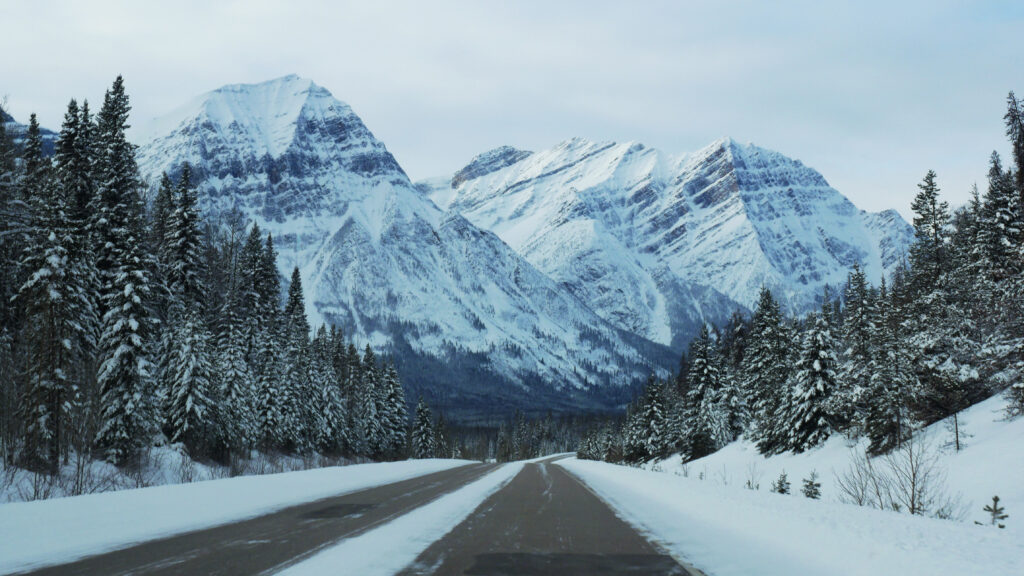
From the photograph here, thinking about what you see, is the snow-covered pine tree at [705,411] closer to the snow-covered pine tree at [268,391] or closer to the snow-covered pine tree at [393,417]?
the snow-covered pine tree at [393,417]

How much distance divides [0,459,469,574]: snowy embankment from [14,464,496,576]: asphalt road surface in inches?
19.1

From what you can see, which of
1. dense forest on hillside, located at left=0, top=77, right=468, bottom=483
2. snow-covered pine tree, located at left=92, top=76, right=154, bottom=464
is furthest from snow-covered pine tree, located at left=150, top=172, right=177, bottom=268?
snow-covered pine tree, located at left=92, top=76, right=154, bottom=464

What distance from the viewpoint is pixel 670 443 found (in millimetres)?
70375

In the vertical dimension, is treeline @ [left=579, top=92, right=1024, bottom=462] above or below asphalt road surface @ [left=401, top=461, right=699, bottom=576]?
above

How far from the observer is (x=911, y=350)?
3741 cm

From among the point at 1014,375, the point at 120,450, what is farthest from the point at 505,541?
the point at 1014,375

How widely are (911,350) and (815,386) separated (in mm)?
6690

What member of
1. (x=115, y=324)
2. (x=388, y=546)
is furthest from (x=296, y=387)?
(x=388, y=546)

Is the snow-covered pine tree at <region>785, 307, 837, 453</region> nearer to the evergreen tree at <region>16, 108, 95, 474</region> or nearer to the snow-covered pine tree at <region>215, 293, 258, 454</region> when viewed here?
the snow-covered pine tree at <region>215, 293, 258, 454</region>

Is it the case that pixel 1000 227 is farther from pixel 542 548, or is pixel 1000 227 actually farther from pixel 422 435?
pixel 422 435

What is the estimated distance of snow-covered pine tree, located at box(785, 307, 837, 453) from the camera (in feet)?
139

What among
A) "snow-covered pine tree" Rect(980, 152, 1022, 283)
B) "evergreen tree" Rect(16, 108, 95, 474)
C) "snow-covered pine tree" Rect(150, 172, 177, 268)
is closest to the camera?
"evergreen tree" Rect(16, 108, 95, 474)

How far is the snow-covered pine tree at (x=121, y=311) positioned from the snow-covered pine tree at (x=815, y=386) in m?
38.7

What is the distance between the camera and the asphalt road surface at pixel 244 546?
6.92 meters
